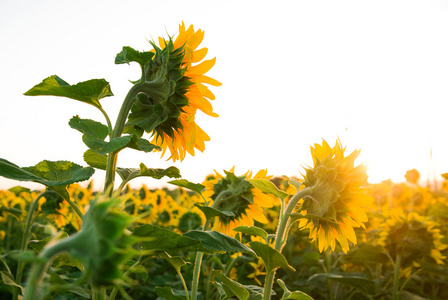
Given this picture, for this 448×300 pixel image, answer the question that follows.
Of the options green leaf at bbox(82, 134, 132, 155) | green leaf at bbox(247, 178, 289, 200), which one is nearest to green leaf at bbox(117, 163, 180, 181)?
green leaf at bbox(82, 134, 132, 155)

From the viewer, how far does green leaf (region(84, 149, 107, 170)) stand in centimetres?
130

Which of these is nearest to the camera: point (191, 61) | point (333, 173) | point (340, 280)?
point (191, 61)

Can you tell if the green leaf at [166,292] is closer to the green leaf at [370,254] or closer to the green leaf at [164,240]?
the green leaf at [164,240]

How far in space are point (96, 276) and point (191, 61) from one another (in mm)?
1030

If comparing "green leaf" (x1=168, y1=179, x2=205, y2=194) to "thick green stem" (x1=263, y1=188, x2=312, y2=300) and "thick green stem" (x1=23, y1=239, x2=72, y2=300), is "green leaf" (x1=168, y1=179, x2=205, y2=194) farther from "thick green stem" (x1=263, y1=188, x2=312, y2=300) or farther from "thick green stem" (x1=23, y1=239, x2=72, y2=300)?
"thick green stem" (x1=23, y1=239, x2=72, y2=300)

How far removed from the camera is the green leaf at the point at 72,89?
1166 millimetres

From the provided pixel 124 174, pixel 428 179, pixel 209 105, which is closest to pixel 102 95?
pixel 124 174

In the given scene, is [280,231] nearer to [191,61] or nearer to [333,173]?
[333,173]

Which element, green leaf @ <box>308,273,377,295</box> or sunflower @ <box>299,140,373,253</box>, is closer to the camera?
sunflower @ <box>299,140,373,253</box>

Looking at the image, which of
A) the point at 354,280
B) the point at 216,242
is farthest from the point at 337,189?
the point at 354,280

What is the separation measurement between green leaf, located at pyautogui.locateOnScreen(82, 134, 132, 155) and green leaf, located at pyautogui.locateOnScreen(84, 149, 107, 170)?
7.5 inches

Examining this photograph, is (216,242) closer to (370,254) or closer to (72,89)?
(72,89)

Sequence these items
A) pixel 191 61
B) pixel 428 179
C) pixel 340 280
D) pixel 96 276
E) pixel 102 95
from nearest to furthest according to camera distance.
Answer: pixel 96 276 < pixel 102 95 < pixel 191 61 < pixel 340 280 < pixel 428 179

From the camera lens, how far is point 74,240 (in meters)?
0.52
